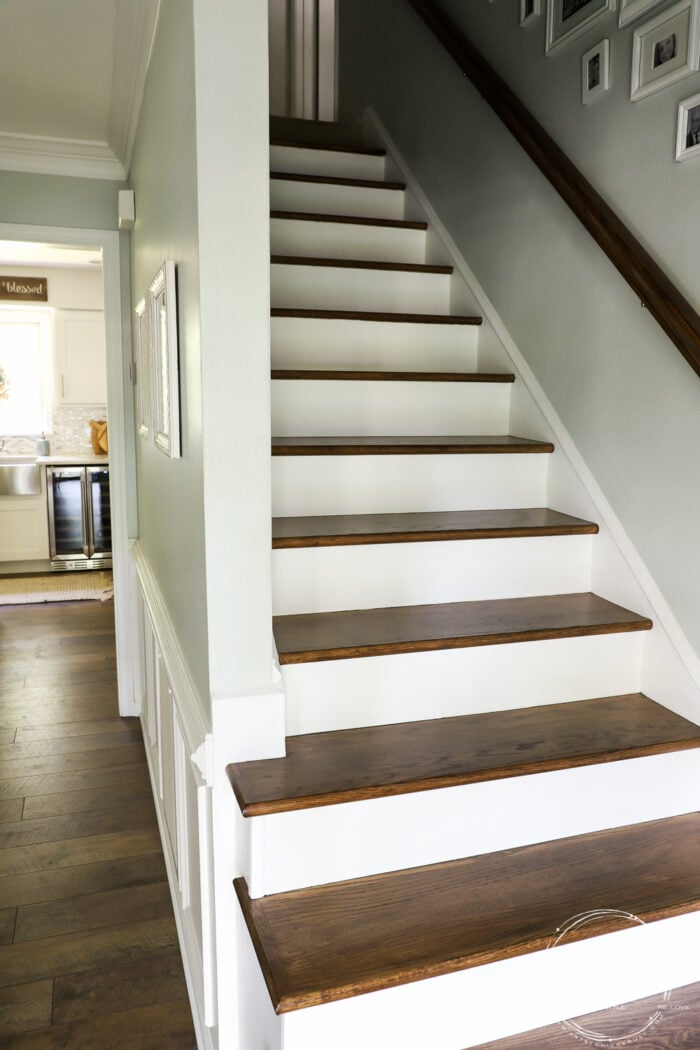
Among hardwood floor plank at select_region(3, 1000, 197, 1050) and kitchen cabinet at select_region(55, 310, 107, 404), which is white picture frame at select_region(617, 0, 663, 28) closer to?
hardwood floor plank at select_region(3, 1000, 197, 1050)

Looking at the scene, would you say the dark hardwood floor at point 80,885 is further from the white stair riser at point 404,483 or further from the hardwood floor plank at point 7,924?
the white stair riser at point 404,483

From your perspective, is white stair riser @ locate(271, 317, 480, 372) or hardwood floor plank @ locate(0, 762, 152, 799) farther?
hardwood floor plank @ locate(0, 762, 152, 799)

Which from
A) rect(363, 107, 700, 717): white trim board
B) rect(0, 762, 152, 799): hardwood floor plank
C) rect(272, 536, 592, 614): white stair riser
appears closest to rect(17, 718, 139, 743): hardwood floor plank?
rect(0, 762, 152, 799): hardwood floor plank

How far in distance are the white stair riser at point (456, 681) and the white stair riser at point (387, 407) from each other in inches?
37.8

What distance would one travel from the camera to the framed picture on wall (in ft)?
6.86

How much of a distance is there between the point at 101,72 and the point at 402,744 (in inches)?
87.1

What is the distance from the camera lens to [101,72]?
2.44 metres

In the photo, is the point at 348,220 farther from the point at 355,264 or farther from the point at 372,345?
the point at 372,345

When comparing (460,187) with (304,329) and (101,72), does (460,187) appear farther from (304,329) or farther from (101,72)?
(101,72)

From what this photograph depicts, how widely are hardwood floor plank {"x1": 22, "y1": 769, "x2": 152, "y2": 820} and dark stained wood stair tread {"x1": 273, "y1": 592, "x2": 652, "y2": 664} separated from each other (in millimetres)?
1429

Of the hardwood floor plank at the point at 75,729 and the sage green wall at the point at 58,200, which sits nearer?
the sage green wall at the point at 58,200

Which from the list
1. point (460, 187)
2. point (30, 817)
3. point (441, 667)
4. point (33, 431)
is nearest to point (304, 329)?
point (460, 187)

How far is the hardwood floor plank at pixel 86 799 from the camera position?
9.19 ft

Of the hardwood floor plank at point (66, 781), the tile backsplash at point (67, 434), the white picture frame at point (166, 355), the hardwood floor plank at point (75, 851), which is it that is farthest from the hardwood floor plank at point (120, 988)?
the tile backsplash at point (67, 434)
